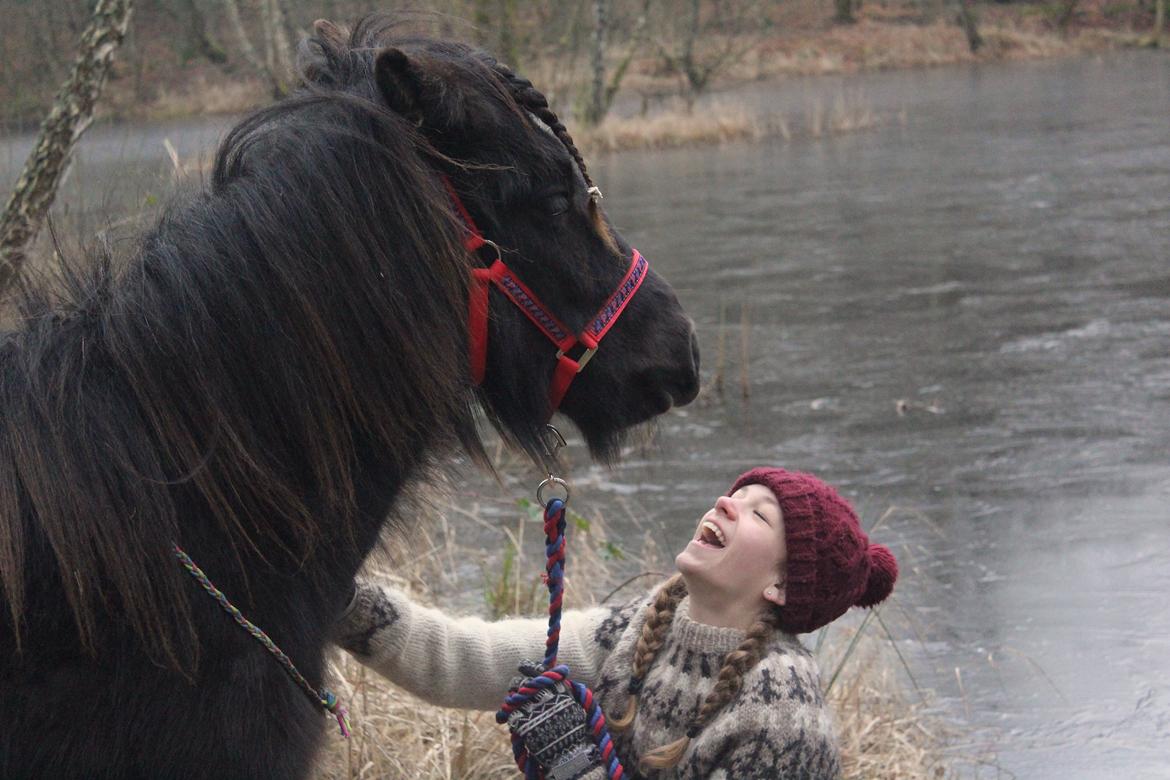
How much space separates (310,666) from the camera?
2.00 meters

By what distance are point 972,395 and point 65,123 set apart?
17.7ft

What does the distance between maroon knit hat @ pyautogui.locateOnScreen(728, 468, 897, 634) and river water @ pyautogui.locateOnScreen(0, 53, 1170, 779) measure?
163 cm

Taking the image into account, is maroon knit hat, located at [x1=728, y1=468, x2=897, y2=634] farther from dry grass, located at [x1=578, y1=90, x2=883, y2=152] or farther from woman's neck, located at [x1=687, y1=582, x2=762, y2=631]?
dry grass, located at [x1=578, y1=90, x2=883, y2=152]

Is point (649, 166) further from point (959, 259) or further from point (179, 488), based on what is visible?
point (179, 488)

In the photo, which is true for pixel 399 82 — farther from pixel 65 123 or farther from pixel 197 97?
pixel 197 97

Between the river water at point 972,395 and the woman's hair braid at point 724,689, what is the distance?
5.53 feet

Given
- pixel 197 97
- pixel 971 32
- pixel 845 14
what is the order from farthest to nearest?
pixel 845 14, pixel 971 32, pixel 197 97

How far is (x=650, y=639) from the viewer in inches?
99.3

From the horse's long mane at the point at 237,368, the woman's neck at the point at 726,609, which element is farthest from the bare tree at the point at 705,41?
the horse's long mane at the point at 237,368

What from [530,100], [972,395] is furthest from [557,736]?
[972,395]

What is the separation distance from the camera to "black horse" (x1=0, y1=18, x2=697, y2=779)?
181 centimetres

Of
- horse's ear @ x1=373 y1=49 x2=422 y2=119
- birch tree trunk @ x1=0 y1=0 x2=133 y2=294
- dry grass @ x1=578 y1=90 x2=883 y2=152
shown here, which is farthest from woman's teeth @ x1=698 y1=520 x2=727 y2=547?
dry grass @ x1=578 y1=90 x2=883 y2=152

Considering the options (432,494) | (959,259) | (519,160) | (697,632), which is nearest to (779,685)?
(697,632)

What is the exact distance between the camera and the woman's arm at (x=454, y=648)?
8.53 feet
